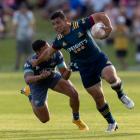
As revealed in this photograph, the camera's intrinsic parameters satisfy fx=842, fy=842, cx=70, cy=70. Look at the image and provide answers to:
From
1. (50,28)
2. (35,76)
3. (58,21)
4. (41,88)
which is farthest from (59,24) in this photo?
(50,28)

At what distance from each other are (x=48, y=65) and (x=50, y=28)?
20143mm

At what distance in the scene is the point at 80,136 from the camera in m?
15.3

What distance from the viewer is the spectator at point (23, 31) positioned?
112 feet

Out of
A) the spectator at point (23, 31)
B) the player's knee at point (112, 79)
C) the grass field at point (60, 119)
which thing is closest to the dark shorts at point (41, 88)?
the grass field at point (60, 119)

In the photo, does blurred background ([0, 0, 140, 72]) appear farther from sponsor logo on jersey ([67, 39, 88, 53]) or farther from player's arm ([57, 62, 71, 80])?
sponsor logo on jersey ([67, 39, 88, 53])

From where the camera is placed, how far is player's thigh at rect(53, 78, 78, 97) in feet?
56.3

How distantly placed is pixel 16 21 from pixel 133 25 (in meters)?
5.41

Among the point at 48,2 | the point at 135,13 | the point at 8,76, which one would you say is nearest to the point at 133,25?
the point at 135,13

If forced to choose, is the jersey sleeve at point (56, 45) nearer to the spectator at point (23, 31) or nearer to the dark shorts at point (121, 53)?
the spectator at point (23, 31)

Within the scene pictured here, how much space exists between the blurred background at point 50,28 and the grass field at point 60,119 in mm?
6804

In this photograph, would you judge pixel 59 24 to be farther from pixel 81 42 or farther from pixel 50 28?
pixel 50 28

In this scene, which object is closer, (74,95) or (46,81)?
(74,95)

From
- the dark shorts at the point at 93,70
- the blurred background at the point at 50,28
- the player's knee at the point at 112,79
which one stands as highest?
the blurred background at the point at 50,28

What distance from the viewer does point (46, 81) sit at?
17750 mm
